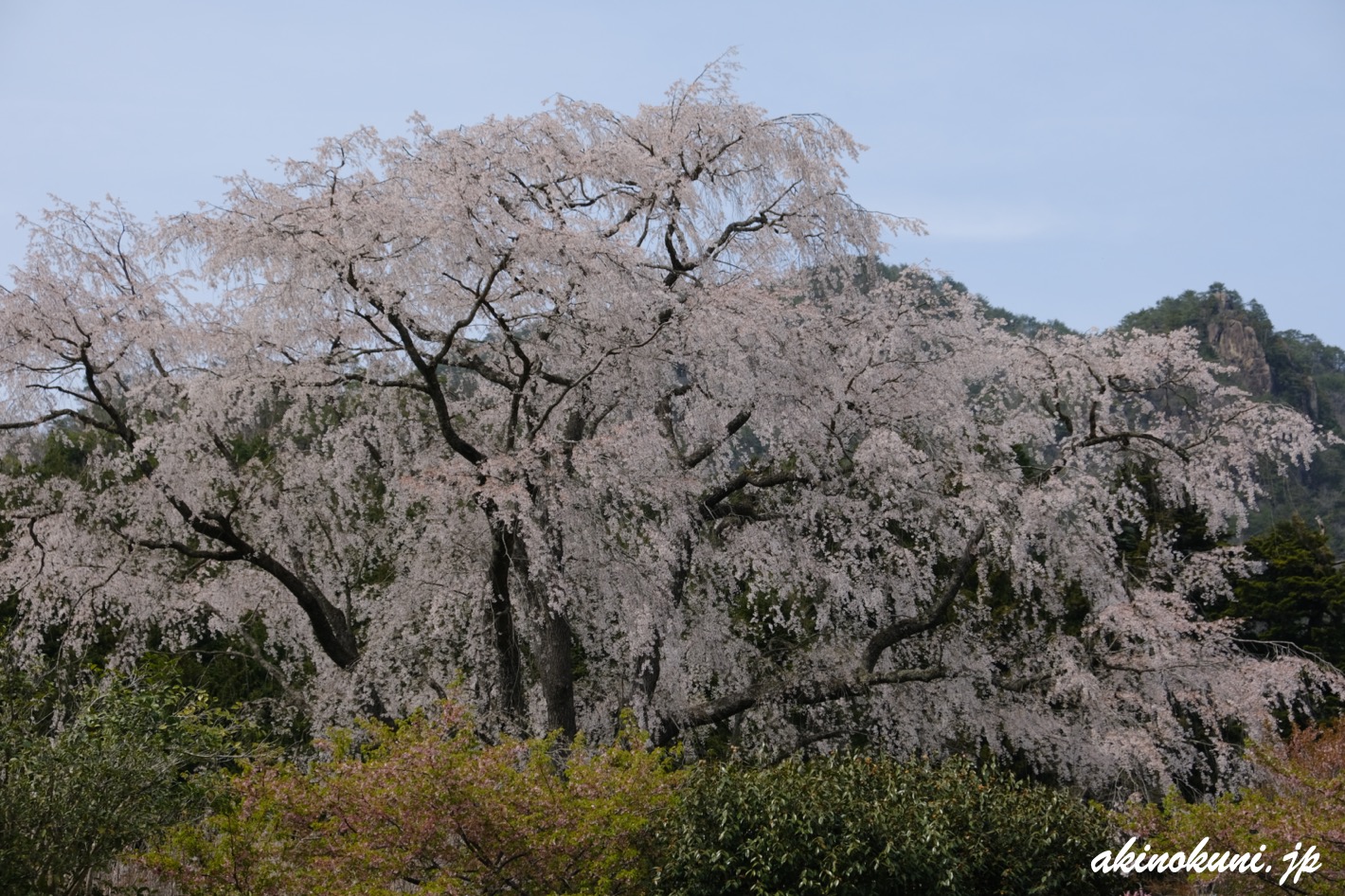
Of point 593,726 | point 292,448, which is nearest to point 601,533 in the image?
point 593,726

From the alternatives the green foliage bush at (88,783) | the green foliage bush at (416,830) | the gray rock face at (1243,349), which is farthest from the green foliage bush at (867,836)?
the gray rock face at (1243,349)

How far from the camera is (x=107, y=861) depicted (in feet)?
21.8

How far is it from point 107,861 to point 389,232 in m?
4.96

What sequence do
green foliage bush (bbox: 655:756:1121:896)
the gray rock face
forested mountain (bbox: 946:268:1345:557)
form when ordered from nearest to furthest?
1. green foliage bush (bbox: 655:756:1121:896)
2. forested mountain (bbox: 946:268:1345:557)
3. the gray rock face

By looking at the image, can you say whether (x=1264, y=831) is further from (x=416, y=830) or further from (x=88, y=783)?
(x=88, y=783)

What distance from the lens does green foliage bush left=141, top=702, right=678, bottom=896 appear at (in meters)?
6.70

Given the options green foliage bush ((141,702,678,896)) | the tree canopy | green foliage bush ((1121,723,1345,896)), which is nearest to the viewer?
green foliage bush ((141,702,678,896))

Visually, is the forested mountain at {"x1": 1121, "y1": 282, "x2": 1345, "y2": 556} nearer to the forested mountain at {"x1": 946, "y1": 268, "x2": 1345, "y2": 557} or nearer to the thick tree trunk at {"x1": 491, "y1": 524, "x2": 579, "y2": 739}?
the forested mountain at {"x1": 946, "y1": 268, "x2": 1345, "y2": 557}

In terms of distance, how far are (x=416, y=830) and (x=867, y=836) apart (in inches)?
117

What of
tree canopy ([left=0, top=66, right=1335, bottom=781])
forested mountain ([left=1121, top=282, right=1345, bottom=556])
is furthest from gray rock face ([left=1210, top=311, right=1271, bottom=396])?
tree canopy ([left=0, top=66, right=1335, bottom=781])

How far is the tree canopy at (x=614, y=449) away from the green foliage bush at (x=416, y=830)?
2319mm

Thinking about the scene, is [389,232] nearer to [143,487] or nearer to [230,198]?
[230,198]

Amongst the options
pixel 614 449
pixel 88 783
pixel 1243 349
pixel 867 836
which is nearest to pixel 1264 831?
pixel 867 836

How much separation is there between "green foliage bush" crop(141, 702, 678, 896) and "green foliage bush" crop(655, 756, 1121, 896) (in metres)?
0.50
